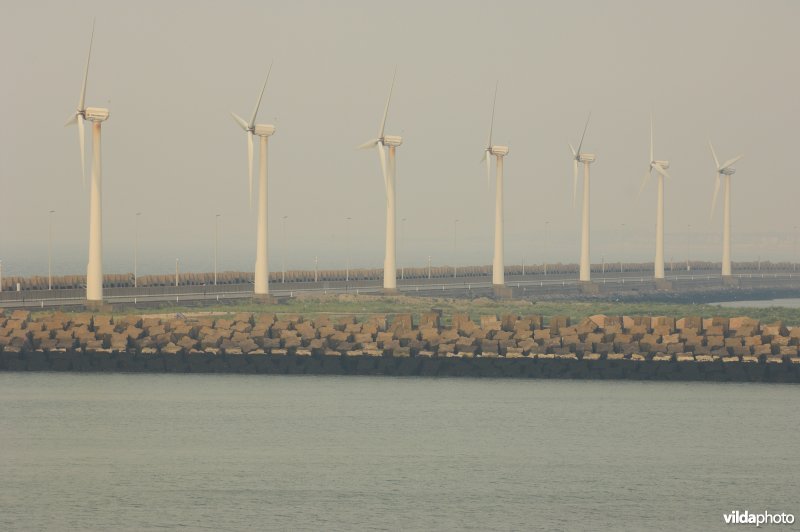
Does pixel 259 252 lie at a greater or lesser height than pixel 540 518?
greater

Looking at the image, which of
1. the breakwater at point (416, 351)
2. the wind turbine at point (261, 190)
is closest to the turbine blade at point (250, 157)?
the wind turbine at point (261, 190)

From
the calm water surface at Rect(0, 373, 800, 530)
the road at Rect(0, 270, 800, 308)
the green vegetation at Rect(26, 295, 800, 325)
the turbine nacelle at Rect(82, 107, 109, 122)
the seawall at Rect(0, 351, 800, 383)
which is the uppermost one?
the turbine nacelle at Rect(82, 107, 109, 122)

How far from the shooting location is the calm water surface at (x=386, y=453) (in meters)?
39.1

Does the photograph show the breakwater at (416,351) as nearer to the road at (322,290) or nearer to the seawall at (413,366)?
the seawall at (413,366)

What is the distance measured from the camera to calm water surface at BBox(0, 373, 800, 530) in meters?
39.1

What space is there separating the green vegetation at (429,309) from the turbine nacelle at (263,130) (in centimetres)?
1294

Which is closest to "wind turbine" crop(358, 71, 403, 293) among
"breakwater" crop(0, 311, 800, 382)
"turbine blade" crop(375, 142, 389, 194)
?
"turbine blade" crop(375, 142, 389, 194)

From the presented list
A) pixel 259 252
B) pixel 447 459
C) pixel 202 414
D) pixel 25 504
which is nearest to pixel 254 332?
pixel 202 414

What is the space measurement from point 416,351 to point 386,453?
19898mm

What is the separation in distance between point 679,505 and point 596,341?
2807cm

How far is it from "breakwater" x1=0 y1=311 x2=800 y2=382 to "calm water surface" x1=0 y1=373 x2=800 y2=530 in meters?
1.60

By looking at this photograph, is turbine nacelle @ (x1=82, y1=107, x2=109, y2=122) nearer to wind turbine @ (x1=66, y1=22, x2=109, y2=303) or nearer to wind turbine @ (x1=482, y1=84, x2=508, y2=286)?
wind turbine @ (x1=66, y1=22, x2=109, y2=303)

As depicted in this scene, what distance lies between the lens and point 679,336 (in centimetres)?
6981

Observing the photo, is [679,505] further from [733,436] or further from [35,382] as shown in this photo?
[35,382]
